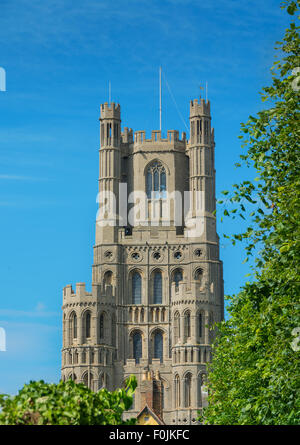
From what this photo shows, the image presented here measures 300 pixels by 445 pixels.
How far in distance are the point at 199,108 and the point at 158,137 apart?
576 cm

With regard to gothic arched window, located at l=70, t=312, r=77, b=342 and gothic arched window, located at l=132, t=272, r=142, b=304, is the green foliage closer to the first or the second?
gothic arched window, located at l=70, t=312, r=77, b=342

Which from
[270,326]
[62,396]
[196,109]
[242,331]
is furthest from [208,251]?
[62,396]

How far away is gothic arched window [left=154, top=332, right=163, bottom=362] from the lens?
368 ft

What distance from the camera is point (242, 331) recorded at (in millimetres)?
37188

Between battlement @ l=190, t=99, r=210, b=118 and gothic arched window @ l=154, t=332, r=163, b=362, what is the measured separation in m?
23.0

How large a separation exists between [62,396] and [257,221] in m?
10.6

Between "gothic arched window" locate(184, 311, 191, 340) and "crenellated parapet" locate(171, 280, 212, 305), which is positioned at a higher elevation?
"crenellated parapet" locate(171, 280, 212, 305)

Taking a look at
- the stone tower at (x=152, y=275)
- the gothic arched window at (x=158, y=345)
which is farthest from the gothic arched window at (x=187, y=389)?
the gothic arched window at (x=158, y=345)

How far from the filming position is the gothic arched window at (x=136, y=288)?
113531 millimetres

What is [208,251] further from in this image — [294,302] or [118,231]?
[294,302]

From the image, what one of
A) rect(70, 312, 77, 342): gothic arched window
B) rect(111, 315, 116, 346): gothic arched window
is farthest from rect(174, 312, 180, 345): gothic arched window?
rect(70, 312, 77, 342): gothic arched window

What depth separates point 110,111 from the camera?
11869cm

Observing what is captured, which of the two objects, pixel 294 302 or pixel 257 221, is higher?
pixel 257 221

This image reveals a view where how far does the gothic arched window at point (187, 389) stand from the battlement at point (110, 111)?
2888cm
